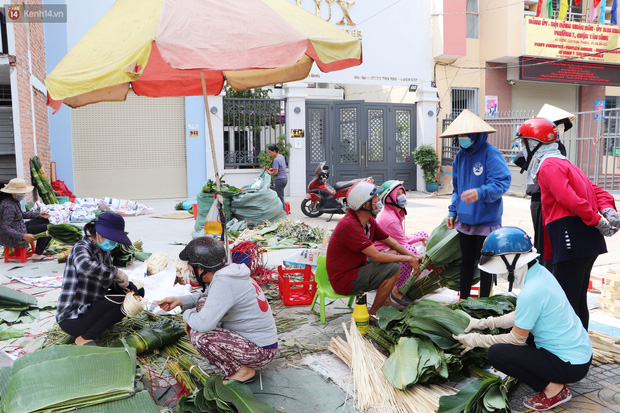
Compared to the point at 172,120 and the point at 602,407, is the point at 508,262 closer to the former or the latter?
the point at 602,407

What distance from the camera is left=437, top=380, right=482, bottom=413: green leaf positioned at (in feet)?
9.08

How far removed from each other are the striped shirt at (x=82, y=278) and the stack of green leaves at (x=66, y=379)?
2.57 ft

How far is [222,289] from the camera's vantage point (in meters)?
3.09

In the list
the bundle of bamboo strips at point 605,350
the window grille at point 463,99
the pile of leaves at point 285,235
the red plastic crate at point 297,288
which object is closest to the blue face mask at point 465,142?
the bundle of bamboo strips at point 605,350

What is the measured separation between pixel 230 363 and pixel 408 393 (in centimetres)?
110

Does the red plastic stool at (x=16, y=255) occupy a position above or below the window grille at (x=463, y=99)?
below

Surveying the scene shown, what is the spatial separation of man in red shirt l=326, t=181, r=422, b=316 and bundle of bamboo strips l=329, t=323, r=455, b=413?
0.73 m

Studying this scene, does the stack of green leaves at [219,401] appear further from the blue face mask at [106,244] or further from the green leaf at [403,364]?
the blue face mask at [106,244]

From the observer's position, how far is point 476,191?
4.10m

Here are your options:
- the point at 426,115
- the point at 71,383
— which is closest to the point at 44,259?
the point at 71,383

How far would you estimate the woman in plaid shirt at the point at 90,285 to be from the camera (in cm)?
369

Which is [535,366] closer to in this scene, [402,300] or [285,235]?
[402,300]

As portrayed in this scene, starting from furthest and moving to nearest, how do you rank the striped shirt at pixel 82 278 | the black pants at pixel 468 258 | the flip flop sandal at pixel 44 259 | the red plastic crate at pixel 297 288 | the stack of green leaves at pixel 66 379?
1. the flip flop sandal at pixel 44 259
2. the red plastic crate at pixel 297 288
3. the black pants at pixel 468 258
4. the striped shirt at pixel 82 278
5. the stack of green leaves at pixel 66 379

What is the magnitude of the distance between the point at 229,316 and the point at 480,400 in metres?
1.53
